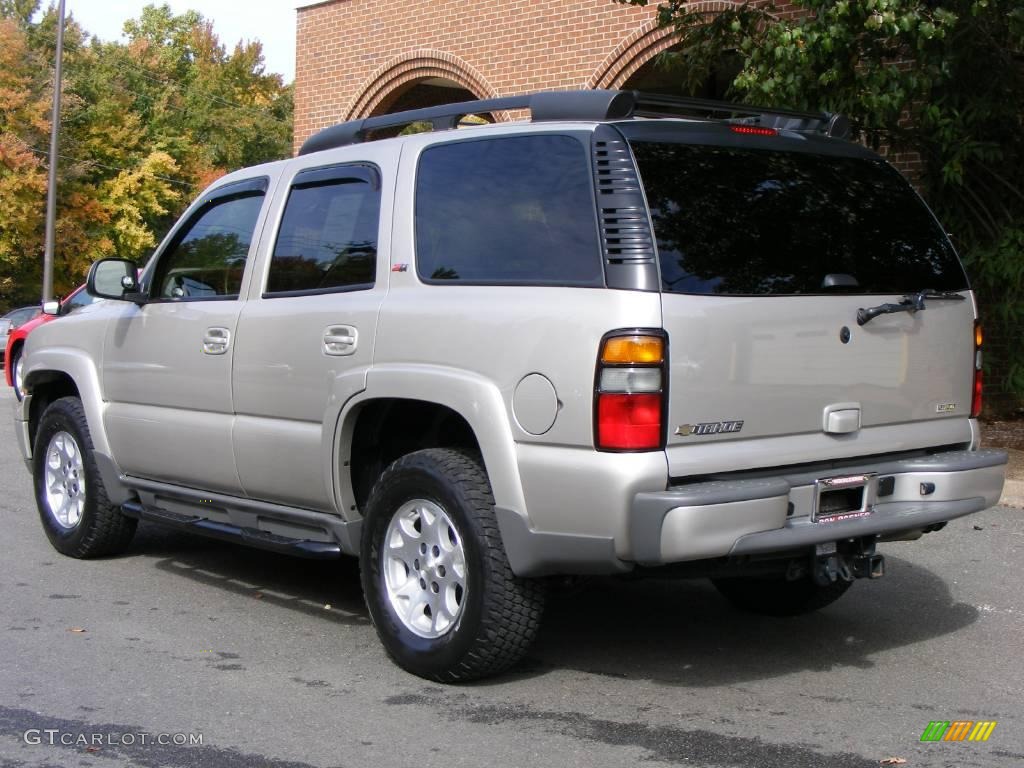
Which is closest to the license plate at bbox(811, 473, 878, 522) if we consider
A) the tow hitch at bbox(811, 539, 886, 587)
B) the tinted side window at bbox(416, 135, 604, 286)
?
the tow hitch at bbox(811, 539, 886, 587)

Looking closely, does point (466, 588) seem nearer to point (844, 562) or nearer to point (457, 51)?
point (844, 562)

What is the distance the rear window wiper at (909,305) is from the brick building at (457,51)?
1051 centimetres

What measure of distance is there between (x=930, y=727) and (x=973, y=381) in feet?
5.08

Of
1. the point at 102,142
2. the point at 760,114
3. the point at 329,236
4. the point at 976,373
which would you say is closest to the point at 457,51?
the point at 329,236

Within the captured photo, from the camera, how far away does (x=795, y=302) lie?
4914 millimetres

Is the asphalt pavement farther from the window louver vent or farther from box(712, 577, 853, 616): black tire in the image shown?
the window louver vent

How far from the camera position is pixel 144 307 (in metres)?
6.86

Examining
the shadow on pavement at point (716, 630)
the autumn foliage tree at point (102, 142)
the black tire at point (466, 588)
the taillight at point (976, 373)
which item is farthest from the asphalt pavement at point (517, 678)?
the autumn foliage tree at point (102, 142)

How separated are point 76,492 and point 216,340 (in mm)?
1826

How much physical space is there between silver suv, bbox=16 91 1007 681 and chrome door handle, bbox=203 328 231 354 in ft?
0.08

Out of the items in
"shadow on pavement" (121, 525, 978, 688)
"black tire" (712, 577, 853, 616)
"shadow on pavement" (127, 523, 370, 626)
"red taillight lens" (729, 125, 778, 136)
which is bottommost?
"shadow on pavement" (127, 523, 370, 626)

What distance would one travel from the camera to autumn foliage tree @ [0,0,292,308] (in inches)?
1613

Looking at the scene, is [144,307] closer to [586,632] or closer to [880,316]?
[586,632]

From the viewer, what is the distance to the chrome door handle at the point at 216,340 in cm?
620
